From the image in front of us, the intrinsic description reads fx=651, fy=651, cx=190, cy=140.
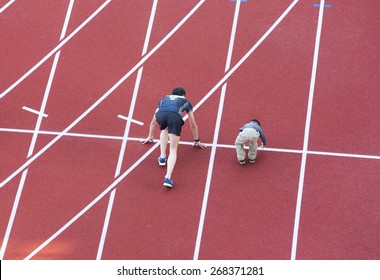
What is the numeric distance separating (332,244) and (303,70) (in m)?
3.74

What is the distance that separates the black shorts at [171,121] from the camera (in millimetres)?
11008

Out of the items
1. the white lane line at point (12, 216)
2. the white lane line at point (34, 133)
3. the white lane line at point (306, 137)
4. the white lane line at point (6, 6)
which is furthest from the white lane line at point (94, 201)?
the white lane line at point (6, 6)

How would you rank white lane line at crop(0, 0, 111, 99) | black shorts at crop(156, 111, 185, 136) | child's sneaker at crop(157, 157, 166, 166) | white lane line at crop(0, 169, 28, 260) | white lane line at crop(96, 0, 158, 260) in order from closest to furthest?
white lane line at crop(0, 169, 28, 260)
white lane line at crop(96, 0, 158, 260)
black shorts at crop(156, 111, 185, 136)
child's sneaker at crop(157, 157, 166, 166)
white lane line at crop(0, 0, 111, 99)

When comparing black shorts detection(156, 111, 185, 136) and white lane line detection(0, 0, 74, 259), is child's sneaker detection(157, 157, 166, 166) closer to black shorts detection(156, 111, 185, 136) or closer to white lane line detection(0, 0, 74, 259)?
black shorts detection(156, 111, 185, 136)

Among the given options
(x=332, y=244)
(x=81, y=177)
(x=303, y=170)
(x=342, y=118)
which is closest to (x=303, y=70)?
(x=342, y=118)

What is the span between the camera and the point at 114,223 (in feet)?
35.6

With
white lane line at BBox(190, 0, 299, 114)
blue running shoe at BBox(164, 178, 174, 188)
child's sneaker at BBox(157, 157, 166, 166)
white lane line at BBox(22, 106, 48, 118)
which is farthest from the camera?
white lane line at BBox(190, 0, 299, 114)

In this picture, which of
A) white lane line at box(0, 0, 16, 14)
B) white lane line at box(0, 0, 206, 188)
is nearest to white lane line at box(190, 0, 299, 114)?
white lane line at box(0, 0, 206, 188)

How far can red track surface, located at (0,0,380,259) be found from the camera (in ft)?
35.0

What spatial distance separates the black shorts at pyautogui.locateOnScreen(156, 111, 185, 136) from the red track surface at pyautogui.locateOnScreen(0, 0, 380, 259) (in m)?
0.81

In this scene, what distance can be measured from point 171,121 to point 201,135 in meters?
1.09

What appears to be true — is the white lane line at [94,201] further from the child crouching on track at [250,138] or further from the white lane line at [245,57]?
the child crouching on track at [250,138]

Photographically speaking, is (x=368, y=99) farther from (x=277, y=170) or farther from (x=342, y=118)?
(x=277, y=170)
